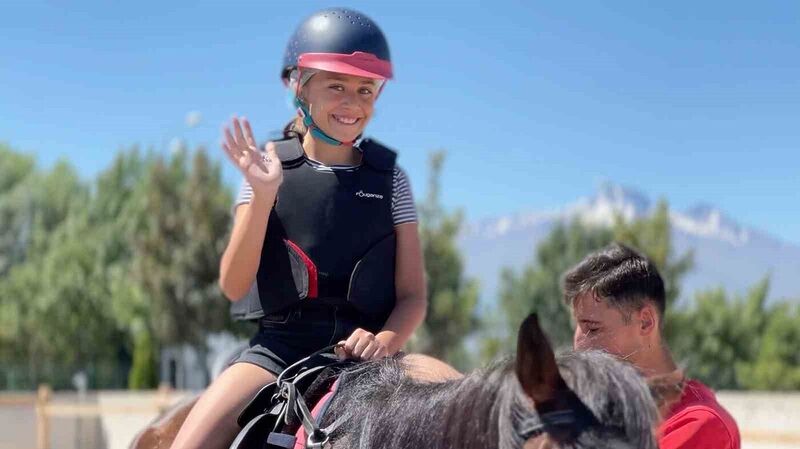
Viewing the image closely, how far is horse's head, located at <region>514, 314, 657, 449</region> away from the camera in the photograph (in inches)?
76.9

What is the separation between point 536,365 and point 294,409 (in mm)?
1034

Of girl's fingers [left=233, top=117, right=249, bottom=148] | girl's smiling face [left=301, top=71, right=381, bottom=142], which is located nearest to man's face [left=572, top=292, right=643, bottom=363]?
girl's smiling face [left=301, top=71, right=381, bottom=142]

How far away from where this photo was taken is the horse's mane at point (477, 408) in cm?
197

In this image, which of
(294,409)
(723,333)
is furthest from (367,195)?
(723,333)

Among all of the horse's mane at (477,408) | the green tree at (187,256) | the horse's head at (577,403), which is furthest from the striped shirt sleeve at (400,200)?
the green tree at (187,256)

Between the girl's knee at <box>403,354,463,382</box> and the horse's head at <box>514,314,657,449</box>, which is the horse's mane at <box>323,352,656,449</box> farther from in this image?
the girl's knee at <box>403,354,463,382</box>

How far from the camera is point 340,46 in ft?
11.1

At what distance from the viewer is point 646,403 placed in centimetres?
199

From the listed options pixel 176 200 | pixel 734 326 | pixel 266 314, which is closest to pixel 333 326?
pixel 266 314

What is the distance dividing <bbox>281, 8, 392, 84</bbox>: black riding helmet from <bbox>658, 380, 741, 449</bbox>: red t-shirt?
1531mm

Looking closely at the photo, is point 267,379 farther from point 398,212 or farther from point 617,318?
point 617,318

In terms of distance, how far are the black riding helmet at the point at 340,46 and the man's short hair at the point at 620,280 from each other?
99 centimetres

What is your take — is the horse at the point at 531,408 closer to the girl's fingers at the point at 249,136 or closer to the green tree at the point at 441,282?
the girl's fingers at the point at 249,136

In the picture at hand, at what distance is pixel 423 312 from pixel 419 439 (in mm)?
1208
